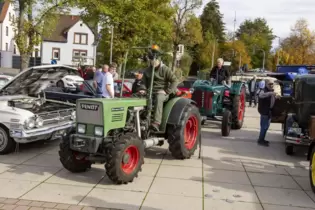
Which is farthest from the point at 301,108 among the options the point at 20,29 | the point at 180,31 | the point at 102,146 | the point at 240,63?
the point at 240,63

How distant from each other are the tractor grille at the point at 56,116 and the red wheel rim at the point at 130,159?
265 cm

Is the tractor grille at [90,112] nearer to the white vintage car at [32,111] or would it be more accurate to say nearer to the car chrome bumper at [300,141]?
the white vintage car at [32,111]

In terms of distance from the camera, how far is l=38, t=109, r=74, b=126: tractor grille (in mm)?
8438

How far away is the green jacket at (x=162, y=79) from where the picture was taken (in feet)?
25.3

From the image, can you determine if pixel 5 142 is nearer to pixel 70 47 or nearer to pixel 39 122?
pixel 39 122

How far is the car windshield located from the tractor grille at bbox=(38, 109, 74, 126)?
1390 mm

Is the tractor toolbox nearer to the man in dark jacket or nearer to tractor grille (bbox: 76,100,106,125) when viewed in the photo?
→ tractor grille (bbox: 76,100,106,125)

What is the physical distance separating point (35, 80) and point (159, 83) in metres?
3.82

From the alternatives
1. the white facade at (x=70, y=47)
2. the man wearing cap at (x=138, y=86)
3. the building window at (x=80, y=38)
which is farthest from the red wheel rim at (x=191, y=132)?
the building window at (x=80, y=38)

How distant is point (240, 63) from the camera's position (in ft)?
228

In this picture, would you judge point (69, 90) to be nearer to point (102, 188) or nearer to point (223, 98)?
point (223, 98)

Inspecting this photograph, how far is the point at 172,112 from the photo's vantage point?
26.1 ft

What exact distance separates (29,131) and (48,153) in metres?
0.77

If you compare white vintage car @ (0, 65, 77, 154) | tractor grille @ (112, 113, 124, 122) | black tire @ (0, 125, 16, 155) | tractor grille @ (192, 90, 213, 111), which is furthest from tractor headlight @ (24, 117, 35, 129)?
tractor grille @ (192, 90, 213, 111)
